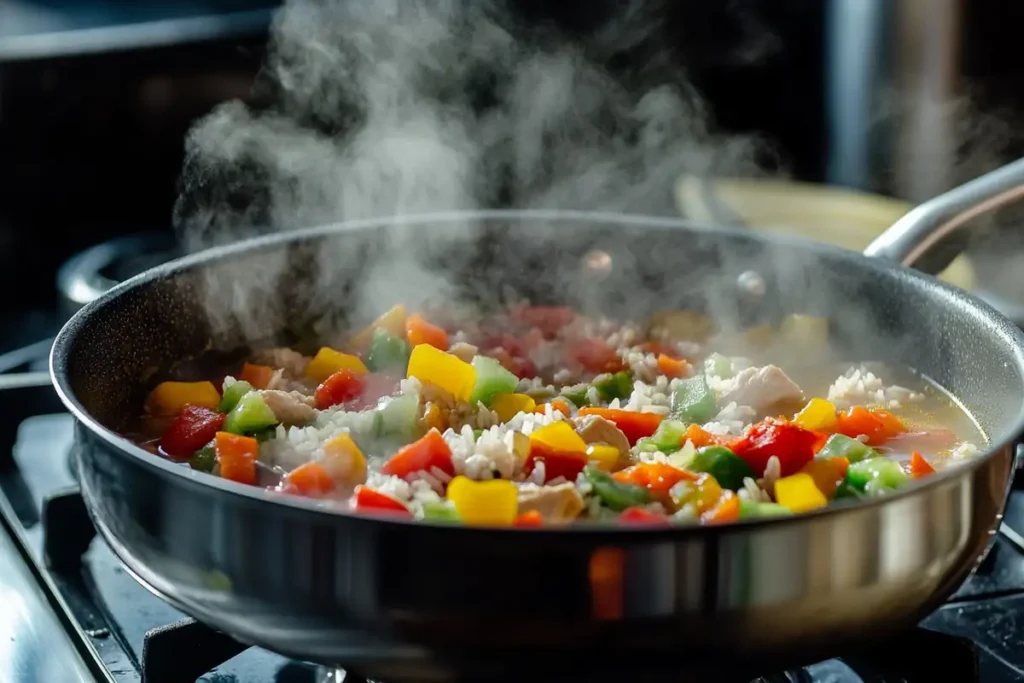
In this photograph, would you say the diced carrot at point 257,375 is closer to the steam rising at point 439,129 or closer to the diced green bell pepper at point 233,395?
the diced green bell pepper at point 233,395

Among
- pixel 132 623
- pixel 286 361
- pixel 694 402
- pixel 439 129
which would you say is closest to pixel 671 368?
pixel 694 402

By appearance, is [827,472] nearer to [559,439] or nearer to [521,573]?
[559,439]

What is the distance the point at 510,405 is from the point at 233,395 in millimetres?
415

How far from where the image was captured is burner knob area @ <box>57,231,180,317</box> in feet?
7.20

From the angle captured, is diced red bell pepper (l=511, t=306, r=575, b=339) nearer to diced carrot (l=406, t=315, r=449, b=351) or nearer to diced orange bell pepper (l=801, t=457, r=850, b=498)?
diced carrot (l=406, t=315, r=449, b=351)

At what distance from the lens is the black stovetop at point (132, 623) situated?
1384mm

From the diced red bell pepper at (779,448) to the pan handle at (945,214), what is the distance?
485 millimetres

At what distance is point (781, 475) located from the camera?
1455 mm

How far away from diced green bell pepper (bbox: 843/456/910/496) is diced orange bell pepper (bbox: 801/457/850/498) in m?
0.01

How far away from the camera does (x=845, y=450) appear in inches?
61.1

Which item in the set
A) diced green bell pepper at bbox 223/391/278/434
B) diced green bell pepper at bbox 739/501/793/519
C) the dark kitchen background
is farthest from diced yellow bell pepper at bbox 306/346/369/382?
the dark kitchen background

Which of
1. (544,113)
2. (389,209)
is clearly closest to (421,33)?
(544,113)

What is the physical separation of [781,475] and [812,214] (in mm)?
1553

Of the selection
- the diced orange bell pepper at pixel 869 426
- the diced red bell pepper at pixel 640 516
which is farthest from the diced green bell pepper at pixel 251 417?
the diced orange bell pepper at pixel 869 426
